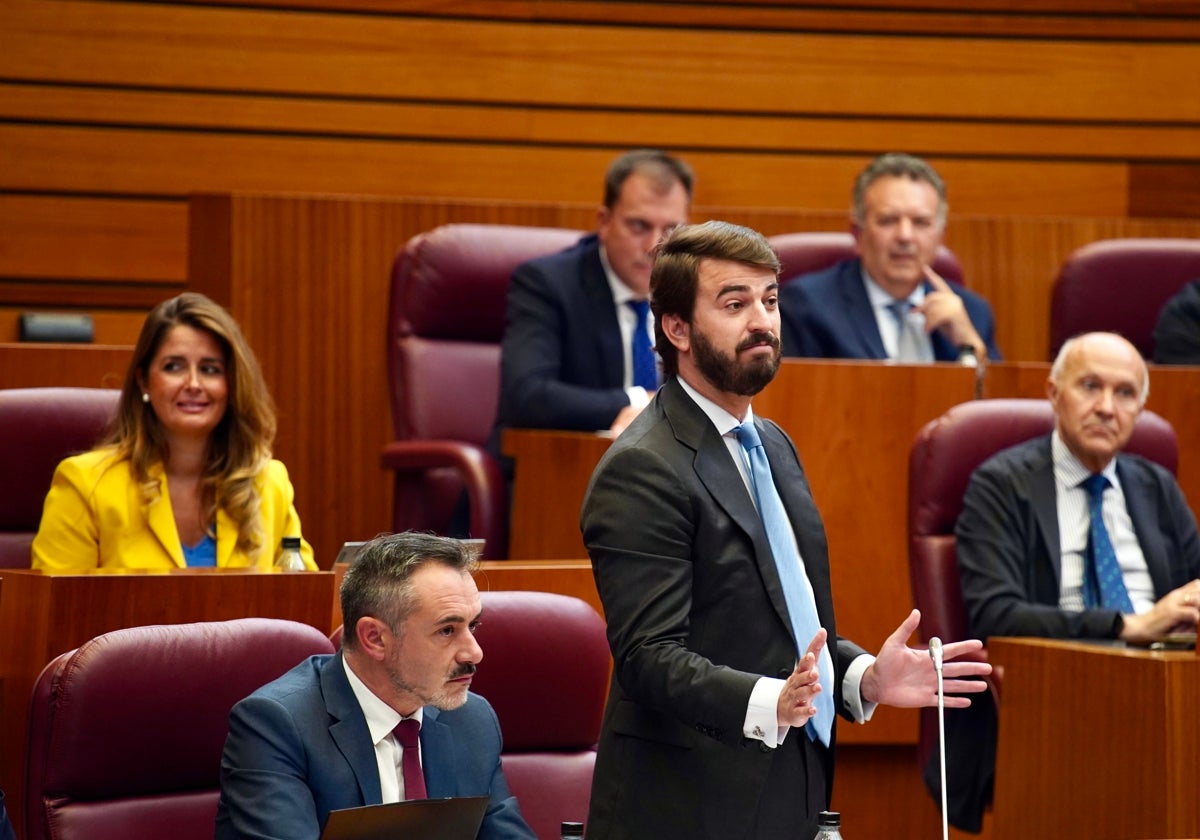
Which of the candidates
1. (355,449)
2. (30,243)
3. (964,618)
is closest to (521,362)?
(355,449)

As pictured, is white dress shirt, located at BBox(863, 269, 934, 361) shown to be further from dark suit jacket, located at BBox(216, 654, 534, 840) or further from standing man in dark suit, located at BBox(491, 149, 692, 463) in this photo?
dark suit jacket, located at BBox(216, 654, 534, 840)

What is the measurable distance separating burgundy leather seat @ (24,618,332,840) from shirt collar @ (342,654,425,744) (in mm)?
146

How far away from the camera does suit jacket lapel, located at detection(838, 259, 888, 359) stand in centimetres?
365

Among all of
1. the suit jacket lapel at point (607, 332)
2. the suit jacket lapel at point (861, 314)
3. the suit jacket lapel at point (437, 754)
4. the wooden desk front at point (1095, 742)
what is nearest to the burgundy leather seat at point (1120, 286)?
the suit jacket lapel at point (861, 314)

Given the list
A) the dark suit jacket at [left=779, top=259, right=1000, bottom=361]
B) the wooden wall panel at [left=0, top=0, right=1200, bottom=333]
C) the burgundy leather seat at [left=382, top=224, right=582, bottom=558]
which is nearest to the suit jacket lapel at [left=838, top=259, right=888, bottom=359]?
the dark suit jacket at [left=779, top=259, right=1000, bottom=361]

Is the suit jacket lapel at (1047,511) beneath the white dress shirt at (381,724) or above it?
above

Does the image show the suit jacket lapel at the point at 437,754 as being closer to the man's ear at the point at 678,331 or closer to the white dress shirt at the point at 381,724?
the white dress shirt at the point at 381,724

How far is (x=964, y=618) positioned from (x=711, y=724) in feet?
4.83

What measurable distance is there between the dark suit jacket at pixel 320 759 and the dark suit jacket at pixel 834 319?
168 cm

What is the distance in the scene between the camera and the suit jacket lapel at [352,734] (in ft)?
6.57

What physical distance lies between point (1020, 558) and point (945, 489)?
0.18 m

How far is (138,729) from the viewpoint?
2.04 meters

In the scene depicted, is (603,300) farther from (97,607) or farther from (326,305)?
(97,607)

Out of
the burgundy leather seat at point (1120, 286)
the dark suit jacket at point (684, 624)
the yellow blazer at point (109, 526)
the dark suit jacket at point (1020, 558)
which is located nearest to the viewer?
the dark suit jacket at point (684, 624)
